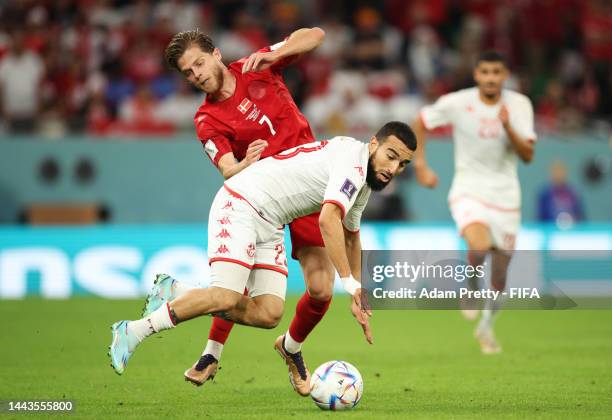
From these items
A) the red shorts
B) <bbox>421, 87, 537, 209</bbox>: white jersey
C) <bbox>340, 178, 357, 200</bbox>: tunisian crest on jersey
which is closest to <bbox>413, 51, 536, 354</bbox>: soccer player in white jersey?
<bbox>421, 87, 537, 209</bbox>: white jersey

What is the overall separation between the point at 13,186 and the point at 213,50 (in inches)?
388

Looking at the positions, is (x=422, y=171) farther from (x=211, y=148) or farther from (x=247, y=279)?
(x=247, y=279)

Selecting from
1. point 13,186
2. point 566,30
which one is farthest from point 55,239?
point 566,30

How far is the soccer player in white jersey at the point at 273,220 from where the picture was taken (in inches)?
285

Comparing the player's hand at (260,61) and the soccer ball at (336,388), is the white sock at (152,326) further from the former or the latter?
the player's hand at (260,61)

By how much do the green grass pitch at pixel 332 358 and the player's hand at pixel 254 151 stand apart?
1.48m

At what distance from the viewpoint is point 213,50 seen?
A: 814 cm

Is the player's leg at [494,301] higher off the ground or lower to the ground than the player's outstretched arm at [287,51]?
lower

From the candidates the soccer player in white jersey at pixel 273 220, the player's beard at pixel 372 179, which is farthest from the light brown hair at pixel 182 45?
the player's beard at pixel 372 179

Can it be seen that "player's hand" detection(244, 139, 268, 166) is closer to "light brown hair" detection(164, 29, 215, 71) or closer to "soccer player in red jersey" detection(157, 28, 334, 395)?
"soccer player in red jersey" detection(157, 28, 334, 395)

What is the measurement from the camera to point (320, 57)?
18141mm

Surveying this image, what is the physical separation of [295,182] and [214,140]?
0.88 meters

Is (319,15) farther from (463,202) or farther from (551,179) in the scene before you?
(463,202)

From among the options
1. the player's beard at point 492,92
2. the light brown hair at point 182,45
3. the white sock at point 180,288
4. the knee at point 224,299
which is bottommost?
the white sock at point 180,288
